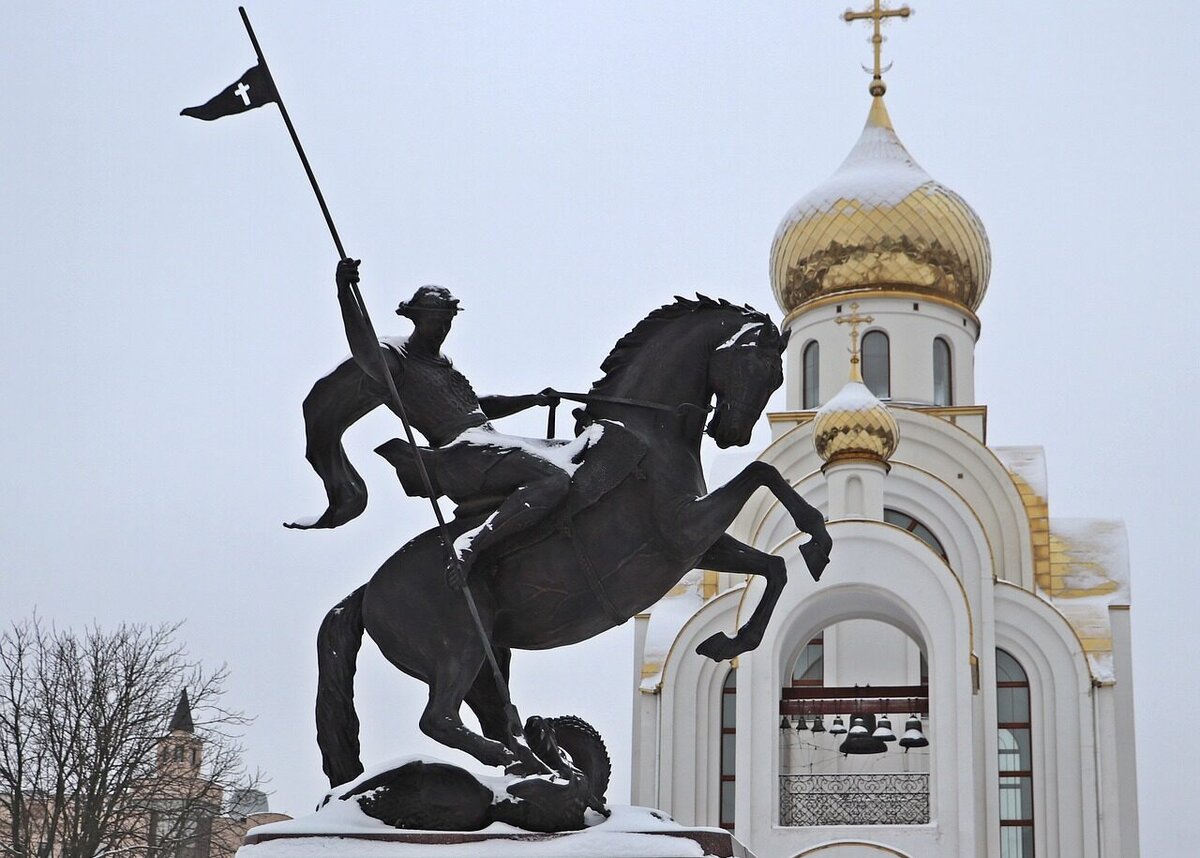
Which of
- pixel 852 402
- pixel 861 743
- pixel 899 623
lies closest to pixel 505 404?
pixel 861 743

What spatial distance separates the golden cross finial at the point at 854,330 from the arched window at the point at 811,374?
689 millimetres

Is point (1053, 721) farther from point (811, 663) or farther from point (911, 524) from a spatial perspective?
point (811, 663)

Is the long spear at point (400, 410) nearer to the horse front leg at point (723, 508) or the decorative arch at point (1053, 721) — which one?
the horse front leg at point (723, 508)

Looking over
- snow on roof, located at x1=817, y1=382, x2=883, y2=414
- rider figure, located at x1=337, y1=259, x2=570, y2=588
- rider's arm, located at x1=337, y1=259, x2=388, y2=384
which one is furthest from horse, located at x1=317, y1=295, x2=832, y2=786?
snow on roof, located at x1=817, y1=382, x2=883, y2=414

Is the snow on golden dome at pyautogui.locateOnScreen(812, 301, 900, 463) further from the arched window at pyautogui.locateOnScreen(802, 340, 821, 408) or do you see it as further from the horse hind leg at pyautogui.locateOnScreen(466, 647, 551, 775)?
the horse hind leg at pyautogui.locateOnScreen(466, 647, 551, 775)

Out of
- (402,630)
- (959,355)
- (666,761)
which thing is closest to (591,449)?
(402,630)

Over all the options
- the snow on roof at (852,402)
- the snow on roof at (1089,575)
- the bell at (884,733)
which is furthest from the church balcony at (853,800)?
the snow on roof at (852,402)

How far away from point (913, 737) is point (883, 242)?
10.1m

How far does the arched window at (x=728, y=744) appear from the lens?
2430cm

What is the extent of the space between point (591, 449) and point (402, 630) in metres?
0.89

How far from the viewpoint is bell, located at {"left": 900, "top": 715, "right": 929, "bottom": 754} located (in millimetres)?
22156

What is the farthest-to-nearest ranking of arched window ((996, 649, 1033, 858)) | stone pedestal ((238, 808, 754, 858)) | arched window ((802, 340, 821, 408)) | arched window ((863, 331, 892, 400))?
1. arched window ((802, 340, 821, 408))
2. arched window ((863, 331, 892, 400))
3. arched window ((996, 649, 1033, 858))
4. stone pedestal ((238, 808, 754, 858))

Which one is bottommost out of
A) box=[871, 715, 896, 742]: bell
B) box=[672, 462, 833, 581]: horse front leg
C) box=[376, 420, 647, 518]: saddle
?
box=[672, 462, 833, 581]: horse front leg

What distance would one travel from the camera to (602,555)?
6.24 meters
